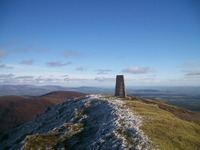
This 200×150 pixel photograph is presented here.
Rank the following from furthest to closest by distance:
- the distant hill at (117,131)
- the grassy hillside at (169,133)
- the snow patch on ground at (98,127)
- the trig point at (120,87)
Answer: the trig point at (120,87) < the snow patch on ground at (98,127) < the distant hill at (117,131) < the grassy hillside at (169,133)

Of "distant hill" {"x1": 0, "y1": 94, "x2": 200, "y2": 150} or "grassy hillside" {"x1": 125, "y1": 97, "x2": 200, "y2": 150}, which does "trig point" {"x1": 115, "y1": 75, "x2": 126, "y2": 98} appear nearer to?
"distant hill" {"x1": 0, "y1": 94, "x2": 200, "y2": 150}

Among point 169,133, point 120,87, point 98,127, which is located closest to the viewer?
point 169,133

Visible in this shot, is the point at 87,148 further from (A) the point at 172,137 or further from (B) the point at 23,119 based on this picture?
(B) the point at 23,119

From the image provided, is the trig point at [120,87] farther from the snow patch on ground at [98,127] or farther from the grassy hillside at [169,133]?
the grassy hillside at [169,133]

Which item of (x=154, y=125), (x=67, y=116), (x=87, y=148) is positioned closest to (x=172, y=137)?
(x=154, y=125)

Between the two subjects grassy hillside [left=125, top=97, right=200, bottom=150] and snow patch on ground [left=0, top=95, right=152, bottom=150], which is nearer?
grassy hillside [left=125, top=97, right=200, bottom=150]

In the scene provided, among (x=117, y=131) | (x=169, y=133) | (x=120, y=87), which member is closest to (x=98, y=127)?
(x=117, y=131)

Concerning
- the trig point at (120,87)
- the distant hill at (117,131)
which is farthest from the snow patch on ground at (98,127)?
the trig point at (120,87)

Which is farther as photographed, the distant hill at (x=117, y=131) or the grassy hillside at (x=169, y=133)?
the distant hill at (x=117, y=131)

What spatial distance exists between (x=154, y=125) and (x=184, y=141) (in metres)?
4.77

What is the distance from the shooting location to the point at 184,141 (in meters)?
31.5

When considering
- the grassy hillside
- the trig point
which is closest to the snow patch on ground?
the grassy hillside

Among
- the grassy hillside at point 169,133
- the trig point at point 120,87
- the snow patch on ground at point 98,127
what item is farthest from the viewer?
the trig point at point 120,87

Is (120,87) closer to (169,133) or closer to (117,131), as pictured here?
(117,131)
